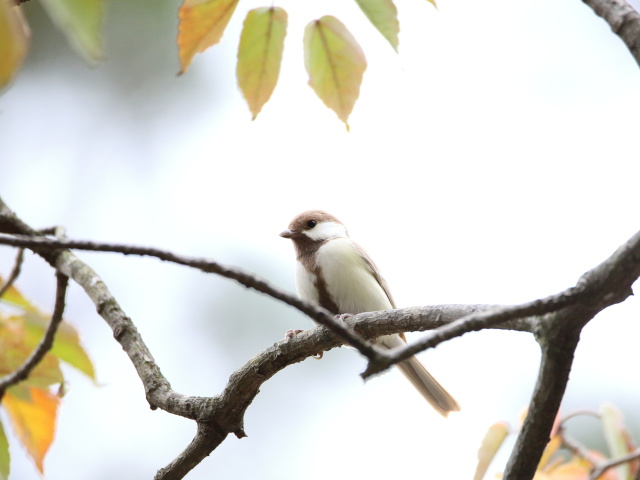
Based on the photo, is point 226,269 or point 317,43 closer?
point 226,269

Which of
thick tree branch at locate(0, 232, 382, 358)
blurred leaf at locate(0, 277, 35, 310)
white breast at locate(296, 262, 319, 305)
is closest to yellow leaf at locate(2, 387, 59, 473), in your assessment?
blurred leaf at locate(0, 277, 35, 310)

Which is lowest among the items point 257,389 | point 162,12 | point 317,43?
point 257,389

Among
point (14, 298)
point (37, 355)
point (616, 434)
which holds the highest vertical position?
point (14, 298)

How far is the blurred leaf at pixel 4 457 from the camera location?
1825mm

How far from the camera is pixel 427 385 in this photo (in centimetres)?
372

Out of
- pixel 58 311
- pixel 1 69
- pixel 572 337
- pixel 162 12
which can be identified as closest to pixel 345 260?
pixel 58 311

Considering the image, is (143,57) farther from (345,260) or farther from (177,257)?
(177,257)

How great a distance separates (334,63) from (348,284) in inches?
77.5

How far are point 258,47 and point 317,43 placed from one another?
0.14m

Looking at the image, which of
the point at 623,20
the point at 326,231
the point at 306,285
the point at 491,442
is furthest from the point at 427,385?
the point at 623,20

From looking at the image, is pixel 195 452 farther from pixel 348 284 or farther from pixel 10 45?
pixel 348 284

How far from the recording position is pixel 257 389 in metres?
2.15

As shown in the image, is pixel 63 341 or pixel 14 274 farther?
pixel 14 274

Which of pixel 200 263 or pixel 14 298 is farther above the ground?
pixel 14 298
